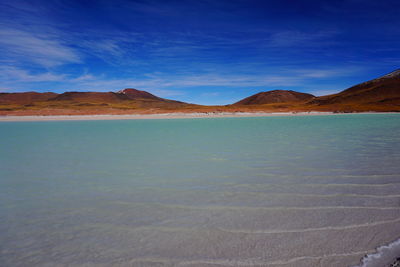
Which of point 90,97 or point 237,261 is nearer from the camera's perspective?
point 237,261

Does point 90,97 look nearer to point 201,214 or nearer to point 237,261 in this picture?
point 201,214

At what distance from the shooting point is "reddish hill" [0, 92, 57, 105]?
510 ft

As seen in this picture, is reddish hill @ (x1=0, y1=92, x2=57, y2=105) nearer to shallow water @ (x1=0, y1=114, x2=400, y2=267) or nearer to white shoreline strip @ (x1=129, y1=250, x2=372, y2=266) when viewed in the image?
shallow water @ (x1=0, y1=114, x2=400, y2=267)

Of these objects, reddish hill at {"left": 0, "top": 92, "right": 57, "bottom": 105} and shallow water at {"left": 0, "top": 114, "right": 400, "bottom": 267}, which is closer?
shallow water at {"left": 0, "top": 114, "right": 400, "bottom": 267}

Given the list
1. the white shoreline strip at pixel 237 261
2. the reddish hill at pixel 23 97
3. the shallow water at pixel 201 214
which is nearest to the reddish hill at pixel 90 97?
the reddish hill at pixel 23 97

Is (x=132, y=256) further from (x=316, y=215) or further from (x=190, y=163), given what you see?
(x=190, y=163)

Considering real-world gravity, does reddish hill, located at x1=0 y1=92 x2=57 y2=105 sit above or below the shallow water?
above

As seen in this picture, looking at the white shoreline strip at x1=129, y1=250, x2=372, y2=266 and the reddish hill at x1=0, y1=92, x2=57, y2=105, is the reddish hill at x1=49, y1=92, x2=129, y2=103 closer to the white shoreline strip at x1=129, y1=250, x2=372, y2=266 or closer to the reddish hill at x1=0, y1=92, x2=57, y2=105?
the reddish hill at x1=0, y1=92, x2=57, y2=105

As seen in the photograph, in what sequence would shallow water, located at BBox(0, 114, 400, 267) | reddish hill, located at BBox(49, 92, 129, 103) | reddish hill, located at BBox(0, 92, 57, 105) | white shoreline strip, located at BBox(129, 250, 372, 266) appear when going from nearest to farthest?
1. white shoreline strip, located at BBox(129, 250, 372, 266)
2. shallow water, located at BBox(0, 114, 400, 267)
3. reddish hill, located at BBox(0, 92, 57, 105)
4. reddish hill, located at BBox(49, 92, 129, 103)

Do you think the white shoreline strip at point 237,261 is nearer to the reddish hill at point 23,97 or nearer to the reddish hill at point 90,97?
the reddish hill at point 90,97

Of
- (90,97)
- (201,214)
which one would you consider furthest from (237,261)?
(90,97)

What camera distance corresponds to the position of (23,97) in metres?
169

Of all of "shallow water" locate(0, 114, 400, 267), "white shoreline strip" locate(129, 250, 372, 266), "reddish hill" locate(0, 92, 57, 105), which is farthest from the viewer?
"reddish hill" locate(0, 92, 57, 105)

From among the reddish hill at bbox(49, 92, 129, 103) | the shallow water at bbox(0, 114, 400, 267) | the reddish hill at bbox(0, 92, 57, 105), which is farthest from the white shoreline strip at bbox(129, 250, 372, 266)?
the reddish hill at bbox(0, 92, 57, 105)
